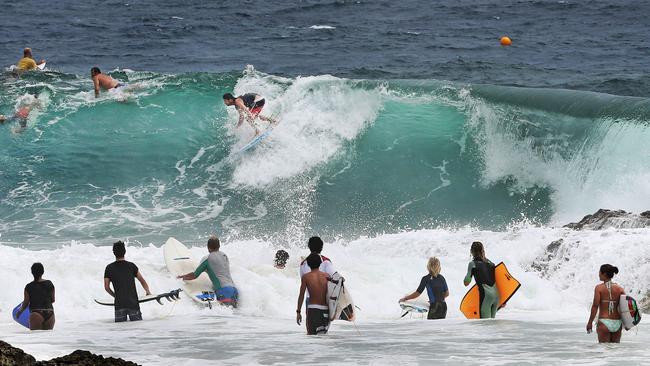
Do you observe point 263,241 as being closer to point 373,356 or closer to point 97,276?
point 97,276

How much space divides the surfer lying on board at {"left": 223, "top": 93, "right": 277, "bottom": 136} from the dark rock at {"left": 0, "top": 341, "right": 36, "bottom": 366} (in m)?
14.9

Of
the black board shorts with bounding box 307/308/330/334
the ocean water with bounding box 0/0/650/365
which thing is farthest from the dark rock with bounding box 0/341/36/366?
the black board shorts with bounding box 307/308/330/334

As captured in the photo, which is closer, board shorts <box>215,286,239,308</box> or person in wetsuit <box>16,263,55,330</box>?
person in wetsuit <box>16,263,55,330</box>

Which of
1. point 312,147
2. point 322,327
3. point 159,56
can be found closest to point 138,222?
point 312,147

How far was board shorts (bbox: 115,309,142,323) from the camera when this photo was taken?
11953 millimetres

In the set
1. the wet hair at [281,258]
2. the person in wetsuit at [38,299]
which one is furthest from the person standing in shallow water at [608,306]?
the person in wetsuit at [38,299]

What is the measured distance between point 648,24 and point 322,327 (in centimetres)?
3223

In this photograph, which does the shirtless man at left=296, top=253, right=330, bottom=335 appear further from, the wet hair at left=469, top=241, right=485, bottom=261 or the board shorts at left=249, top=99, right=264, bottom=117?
the board shorts at left=249, top=99, right=264, bottom=117

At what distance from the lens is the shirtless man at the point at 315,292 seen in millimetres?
10469

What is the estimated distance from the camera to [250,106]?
2206 cm

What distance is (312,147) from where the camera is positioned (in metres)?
22.5

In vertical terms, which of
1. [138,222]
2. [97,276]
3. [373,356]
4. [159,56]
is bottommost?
[373,356]

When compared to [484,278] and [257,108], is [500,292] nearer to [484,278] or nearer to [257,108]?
[484,278]

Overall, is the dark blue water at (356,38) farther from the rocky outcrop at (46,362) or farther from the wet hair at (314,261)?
the rocky outcrop at (46,362)
